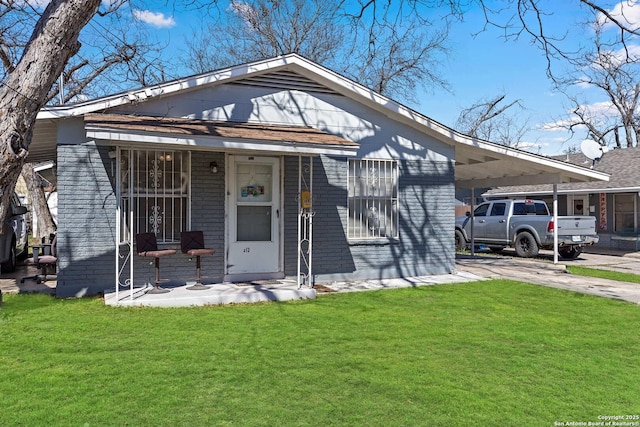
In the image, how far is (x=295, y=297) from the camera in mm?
8117

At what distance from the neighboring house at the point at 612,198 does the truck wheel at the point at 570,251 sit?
14.0 ft

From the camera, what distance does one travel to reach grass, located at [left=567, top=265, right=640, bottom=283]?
442 inches

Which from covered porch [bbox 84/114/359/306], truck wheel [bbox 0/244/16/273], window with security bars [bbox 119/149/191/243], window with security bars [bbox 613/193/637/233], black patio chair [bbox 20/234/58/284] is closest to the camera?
covered porch [bbox 84/114/359/306]

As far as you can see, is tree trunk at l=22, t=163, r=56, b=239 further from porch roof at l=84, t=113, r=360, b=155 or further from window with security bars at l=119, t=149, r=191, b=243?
porch roof at l=84, t=113, r=360, b=155

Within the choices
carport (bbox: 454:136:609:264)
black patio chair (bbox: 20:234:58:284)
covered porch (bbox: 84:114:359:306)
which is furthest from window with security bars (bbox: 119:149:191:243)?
carport (bbox: 454:136:609:264)

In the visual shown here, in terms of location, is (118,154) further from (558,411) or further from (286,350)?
(558,411)

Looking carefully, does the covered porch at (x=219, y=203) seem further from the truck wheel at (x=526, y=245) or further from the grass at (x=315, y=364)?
the truck wheel at (x=526, y=245)

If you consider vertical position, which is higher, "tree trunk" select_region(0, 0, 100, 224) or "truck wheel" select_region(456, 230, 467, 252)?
"tree trunk" select_region(0, 0, 100, 224)

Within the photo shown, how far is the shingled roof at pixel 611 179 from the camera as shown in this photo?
1872 cm

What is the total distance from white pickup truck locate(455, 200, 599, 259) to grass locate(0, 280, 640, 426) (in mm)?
7795

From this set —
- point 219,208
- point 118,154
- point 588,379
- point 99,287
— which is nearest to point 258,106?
point 219,208

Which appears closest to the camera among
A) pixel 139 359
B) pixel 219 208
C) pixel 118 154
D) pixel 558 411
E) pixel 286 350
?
pixel 558 411

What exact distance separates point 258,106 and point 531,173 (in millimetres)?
7537

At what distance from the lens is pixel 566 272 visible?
11.8 m
